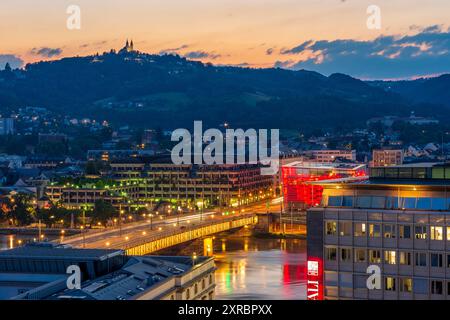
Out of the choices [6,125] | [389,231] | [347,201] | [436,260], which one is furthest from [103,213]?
[6,125]

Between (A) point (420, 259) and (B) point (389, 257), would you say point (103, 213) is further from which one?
(A) point (420, 259)

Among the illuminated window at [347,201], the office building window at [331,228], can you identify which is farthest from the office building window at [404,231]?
the illuminated window at [347,201]

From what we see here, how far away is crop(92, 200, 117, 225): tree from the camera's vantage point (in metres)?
37.5

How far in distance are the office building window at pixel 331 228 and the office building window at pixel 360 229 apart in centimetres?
21

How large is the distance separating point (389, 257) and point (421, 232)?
36cm

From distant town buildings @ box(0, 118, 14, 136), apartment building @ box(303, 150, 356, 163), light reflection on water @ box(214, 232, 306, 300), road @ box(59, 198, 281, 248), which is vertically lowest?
light reflection on water @ box(214, 232, 306, 300)

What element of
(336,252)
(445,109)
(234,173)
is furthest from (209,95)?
(336,252)

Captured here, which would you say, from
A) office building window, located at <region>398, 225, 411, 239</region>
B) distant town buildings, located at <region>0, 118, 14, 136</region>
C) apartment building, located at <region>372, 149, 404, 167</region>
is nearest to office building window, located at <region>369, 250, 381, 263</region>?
office building window, located at <region>398, 225, 411, 239</region>

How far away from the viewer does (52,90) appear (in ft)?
486

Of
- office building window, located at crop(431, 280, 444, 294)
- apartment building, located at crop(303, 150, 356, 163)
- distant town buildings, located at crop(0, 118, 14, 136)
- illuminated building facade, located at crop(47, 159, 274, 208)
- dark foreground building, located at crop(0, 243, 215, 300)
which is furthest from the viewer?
distant town buildings, located at crop(0, 118, 14, 136)

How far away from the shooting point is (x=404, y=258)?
7.93m

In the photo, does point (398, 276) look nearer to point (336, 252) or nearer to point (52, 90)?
point (336, 252)

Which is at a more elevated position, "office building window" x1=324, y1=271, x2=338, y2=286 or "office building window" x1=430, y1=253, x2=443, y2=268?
"office building window" x1=430, y1=253, x2=443, y2=268

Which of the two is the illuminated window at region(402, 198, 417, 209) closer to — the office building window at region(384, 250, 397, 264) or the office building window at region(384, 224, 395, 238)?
the office building window at region(384, 224, 395, 238)
